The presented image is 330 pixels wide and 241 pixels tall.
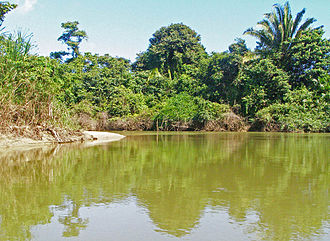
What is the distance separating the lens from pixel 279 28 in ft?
80.8

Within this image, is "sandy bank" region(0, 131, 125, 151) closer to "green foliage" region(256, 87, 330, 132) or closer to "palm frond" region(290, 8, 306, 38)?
"green foliage" region(256, 87, 330, 132)

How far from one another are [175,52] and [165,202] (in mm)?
28709

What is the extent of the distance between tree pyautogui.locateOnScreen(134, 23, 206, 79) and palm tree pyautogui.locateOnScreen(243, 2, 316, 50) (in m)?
7.50

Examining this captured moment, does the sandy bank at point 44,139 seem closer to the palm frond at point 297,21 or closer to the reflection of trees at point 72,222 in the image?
the reflection of trees at point 72,222

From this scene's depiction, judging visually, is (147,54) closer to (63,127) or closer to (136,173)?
(63,127)

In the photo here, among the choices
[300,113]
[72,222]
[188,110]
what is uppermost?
[188,110]

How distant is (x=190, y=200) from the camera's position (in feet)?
13.0

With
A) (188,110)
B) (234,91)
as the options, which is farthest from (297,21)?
(188,110)

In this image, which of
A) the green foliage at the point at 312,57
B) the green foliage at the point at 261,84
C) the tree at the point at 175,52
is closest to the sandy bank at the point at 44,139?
the green foliage at the point at 261,84

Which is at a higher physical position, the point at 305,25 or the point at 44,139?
the point at 305,25

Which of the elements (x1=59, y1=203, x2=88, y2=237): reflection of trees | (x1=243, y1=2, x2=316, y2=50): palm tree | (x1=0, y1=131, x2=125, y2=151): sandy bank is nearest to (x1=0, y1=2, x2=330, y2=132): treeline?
(x1=243, y1=2, x2=316, y2=50): palm tree

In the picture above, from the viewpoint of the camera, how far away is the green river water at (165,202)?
2930mm

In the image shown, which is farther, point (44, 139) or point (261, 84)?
point (261, 84)

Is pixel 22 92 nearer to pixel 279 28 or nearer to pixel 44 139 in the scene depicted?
pixel 44 139
